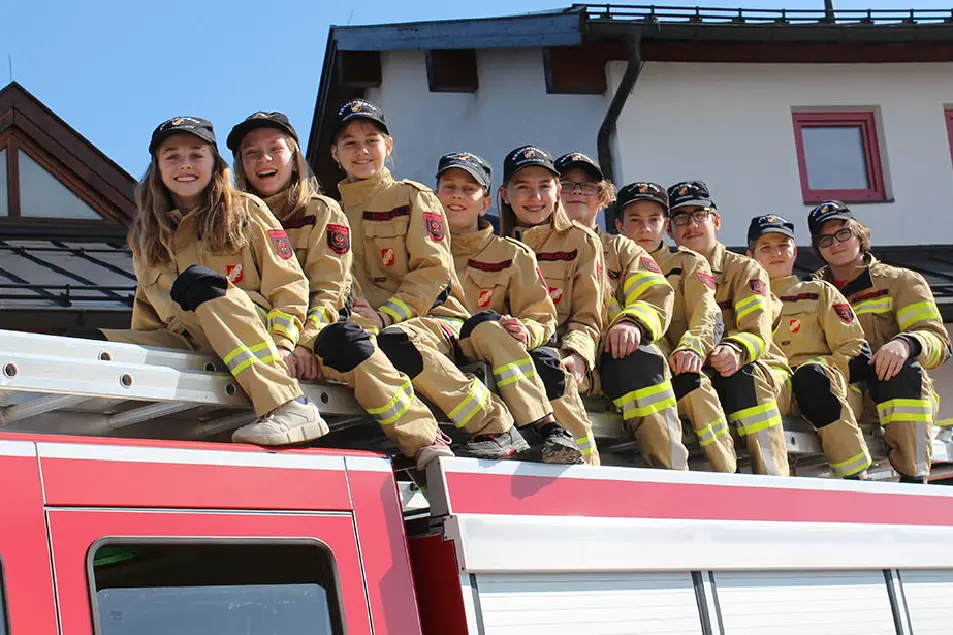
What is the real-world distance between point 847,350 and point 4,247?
264 inches

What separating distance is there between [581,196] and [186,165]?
2355 millimetres

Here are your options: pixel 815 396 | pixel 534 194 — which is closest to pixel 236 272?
pixel 534 194

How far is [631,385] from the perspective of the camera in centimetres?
482

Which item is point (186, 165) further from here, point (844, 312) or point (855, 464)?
point (844, 312)

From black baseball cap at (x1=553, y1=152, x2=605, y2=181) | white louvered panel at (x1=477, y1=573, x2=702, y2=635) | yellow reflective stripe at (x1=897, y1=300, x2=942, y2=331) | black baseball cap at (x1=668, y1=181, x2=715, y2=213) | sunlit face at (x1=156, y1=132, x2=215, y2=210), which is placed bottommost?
white louvered panel at (x1=477, y1=573, x2=702, y2=635)

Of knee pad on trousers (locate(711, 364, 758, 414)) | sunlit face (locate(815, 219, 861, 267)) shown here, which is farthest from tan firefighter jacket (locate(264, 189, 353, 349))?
sunlit face (locate(815, 219, 861, 267))

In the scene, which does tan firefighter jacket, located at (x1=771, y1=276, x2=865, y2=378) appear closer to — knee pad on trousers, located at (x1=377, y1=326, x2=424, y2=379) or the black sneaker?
the black sneaker

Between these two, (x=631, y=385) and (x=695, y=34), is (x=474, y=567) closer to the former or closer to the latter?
(x=631, y=385)

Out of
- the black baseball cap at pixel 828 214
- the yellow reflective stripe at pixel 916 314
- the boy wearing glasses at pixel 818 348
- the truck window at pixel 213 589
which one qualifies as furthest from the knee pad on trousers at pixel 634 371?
the black baseball cap at pixel 828 214

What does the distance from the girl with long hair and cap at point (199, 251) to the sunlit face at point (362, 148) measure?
83 centimetres

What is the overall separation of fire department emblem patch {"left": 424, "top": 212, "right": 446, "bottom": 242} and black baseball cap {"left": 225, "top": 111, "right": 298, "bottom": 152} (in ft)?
1.79

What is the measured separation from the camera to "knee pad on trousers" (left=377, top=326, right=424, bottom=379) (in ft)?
12.9

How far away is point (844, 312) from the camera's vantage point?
6.34 metres

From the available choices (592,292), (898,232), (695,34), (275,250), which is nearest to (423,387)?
(275,250)
